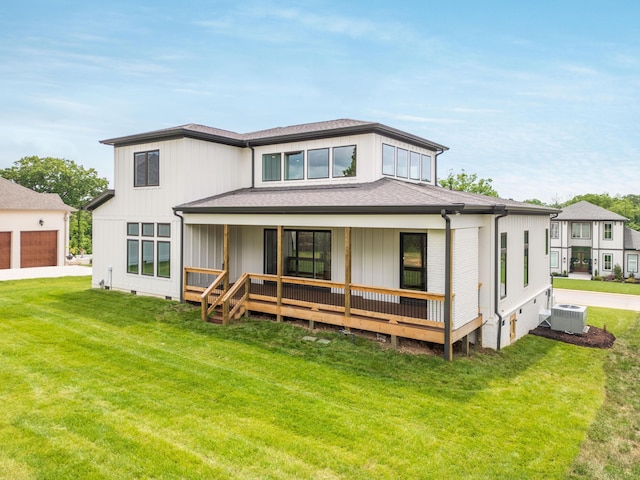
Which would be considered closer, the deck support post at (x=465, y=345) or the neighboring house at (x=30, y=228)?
the deck support post at (x=465, y=345)

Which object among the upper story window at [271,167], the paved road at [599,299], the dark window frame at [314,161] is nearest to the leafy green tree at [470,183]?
the paved road at [599,299]

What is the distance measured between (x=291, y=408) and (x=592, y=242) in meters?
41.5

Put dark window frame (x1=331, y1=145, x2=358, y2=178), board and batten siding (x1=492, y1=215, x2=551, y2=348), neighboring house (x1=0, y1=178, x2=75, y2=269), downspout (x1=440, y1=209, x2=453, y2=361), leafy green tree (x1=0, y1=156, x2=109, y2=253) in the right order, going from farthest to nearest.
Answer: leafy green tree (x1=0, y1=156, x2=109, y2=253), neighboring house (x1=0, y1=178, x2=75, y2=269), dark window frame (x1=331, y1=145, x2=358, y2=178), board and batten siding (x1=492, y1=215, x2=551, y2=348), downspout (x1=440, y1=209, x2=453, y2=361)

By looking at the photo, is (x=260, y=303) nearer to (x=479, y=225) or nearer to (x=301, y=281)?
(x=301, y=281)

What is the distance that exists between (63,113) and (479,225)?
38.6m

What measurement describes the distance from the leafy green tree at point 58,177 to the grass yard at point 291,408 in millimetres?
39895

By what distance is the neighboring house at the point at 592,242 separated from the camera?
37.2 metres

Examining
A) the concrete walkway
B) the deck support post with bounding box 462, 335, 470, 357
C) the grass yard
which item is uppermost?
the concrete walkway

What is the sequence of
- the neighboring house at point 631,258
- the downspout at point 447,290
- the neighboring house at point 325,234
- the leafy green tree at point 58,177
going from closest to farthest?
the downspout at point 447,290 → the neighboring house at point 325,234 → the neighboring house at point 631,258 → the leafy green tree at point 58,177

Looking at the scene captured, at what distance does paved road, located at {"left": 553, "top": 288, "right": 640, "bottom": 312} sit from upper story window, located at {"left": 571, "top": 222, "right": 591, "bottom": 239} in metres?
16.1

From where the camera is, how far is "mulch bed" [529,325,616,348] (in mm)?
11609

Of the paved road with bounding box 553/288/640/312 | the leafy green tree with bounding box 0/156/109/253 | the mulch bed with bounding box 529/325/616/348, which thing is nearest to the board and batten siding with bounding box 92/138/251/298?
the mulch bed with bounding box 529/325/616/348

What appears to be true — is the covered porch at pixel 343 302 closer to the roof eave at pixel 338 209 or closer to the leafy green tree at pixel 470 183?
the roof eave at pixel 338 209

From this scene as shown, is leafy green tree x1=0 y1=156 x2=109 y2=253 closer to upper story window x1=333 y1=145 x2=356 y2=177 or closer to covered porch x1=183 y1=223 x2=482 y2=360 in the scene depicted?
covered porch x1=183 y1=223 x2=482 y2=360
